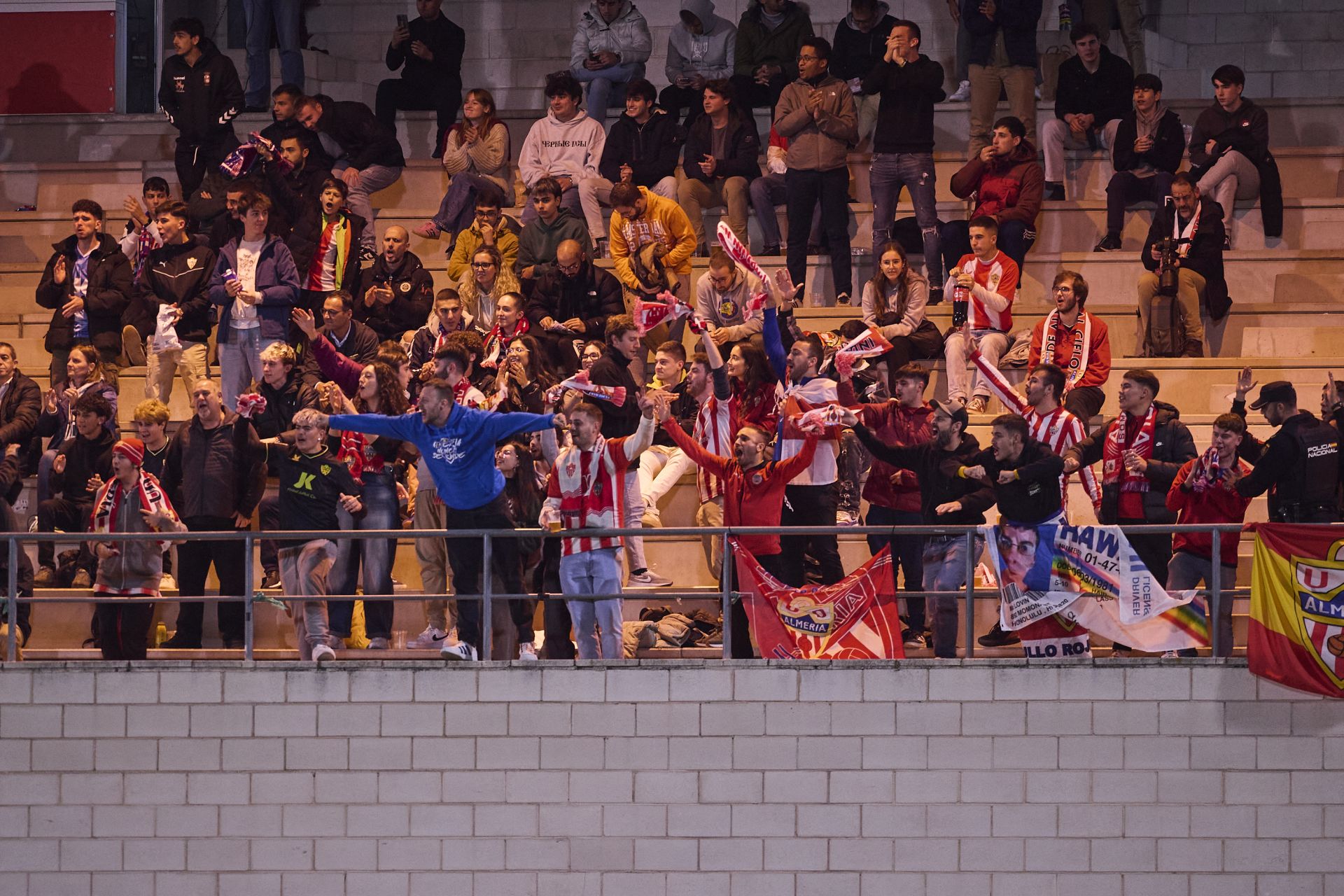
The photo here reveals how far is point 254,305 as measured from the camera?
47.5 feet

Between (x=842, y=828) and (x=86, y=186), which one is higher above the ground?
(x=86, y=186)

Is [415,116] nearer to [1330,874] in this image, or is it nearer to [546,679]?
[546,679]

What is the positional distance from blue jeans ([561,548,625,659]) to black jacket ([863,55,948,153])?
602 centimetres

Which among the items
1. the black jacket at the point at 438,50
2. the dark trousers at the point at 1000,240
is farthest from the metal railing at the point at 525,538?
the black jacket at the point at 438,50

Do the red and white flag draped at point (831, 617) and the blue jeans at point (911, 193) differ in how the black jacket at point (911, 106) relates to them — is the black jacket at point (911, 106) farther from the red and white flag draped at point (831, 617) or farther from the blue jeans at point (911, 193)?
the red and white flag draped at point (831, 617)

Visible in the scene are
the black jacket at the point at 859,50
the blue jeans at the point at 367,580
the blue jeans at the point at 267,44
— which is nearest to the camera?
the blue jeans at the point at 367,580

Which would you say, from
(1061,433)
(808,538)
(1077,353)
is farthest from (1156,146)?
(808,538)

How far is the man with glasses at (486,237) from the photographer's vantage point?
15578 mm

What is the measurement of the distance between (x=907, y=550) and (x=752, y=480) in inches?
41.0

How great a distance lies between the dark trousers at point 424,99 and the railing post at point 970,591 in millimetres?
8866

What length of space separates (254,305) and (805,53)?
203 inches

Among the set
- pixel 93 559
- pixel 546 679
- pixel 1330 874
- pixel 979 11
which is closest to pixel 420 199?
pixel 979 11

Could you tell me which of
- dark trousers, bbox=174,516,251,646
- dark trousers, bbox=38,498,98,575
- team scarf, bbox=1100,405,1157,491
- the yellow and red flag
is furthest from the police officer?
dark trousers, bbox=38,498,98,575

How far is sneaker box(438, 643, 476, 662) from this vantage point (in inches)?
432
